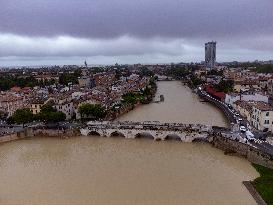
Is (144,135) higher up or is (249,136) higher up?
(249,136)

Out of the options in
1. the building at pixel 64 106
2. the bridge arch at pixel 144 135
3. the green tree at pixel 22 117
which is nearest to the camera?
the bridge arch at pixel 144 135

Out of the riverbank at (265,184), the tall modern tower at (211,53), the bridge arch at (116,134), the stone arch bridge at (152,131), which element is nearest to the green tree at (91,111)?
the stone arch bridge at (152,131)

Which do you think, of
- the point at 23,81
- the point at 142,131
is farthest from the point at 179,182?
the point at 23,81

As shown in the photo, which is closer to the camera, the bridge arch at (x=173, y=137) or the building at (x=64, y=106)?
the bridge arch at (x=173, y=137)

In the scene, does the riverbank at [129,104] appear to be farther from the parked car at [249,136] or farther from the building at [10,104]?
the parked car at [249,136]

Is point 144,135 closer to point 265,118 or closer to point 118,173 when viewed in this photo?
point 118,173

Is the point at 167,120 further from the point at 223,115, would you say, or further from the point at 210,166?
the point at 210,166

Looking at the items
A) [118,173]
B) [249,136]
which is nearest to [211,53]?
[249,136]
